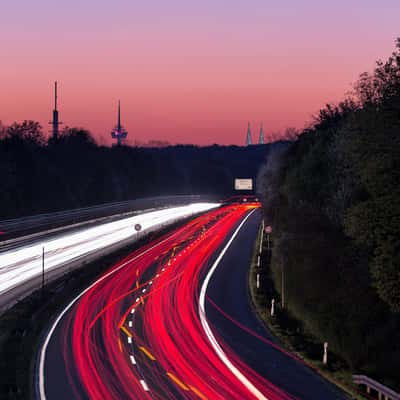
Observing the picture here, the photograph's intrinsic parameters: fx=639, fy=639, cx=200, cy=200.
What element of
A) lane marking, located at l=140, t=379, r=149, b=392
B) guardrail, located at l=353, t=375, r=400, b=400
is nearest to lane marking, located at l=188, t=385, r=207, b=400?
lane marking, located at l=140, t=379, r=149, b=392

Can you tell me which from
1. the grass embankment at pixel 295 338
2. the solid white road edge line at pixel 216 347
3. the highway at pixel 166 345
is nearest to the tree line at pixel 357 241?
the grass embankment at pixel 295 338

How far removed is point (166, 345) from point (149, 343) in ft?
2.86

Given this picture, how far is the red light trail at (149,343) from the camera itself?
2252 centimetres

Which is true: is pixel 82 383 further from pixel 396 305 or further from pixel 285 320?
pixel 285 320

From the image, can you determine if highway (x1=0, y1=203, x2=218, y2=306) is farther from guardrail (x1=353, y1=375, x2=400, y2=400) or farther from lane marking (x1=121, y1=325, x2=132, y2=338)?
guardrail (x1=353, y1=375, x2=400, y2=400)

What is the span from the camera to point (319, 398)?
70.3 ft

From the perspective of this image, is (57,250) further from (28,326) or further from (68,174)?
(68,174)

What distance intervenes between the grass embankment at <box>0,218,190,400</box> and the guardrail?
11.2m

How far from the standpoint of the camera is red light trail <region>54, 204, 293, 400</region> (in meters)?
22.5

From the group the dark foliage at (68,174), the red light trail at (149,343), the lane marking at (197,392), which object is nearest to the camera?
the lane marking at (197,392)

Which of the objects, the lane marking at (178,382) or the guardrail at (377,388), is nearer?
the guardrail at (377,388)

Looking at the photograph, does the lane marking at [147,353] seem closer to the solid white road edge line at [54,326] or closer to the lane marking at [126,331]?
the lane marking at [126,331]

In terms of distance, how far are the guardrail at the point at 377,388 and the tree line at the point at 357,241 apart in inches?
69.3

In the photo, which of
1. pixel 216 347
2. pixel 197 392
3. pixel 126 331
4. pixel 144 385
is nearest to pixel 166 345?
pixel 216 347
